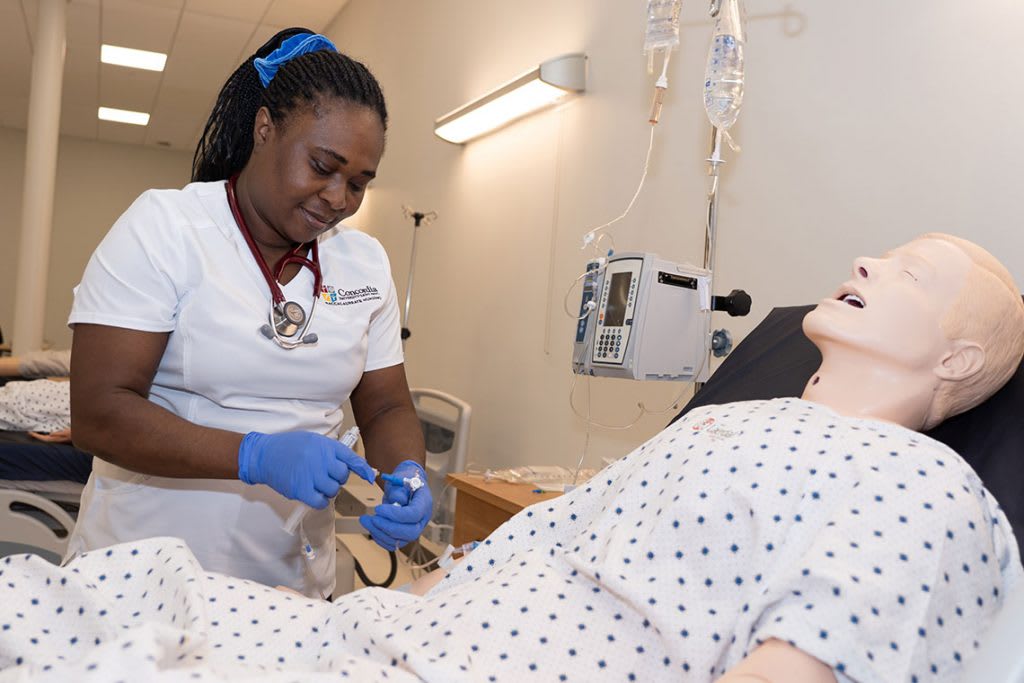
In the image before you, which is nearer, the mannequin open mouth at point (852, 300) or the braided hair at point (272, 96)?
the mannequin open mouth at point (852, 300)

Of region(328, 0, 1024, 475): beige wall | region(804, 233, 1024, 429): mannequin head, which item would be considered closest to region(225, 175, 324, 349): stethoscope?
region(804, 233, 1024, 429): mannequin head

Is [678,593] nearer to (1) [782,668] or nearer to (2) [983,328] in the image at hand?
(1) [782,668]

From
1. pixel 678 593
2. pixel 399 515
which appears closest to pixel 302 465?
pixel 399 515

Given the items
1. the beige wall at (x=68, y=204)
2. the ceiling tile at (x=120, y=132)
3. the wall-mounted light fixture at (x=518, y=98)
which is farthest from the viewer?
the beige wall at (x=68, y=204)

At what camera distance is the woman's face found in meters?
1.49

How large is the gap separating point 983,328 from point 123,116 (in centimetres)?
900

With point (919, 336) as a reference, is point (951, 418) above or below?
below

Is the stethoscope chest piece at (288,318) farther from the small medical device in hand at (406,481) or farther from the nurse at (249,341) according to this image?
the small medical device in hand at (406,481)

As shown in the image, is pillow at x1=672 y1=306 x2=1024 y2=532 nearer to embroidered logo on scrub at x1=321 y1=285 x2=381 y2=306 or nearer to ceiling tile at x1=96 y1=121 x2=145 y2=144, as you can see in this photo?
embroidered logo on scrub at x1=321 y1=285 x2=381 y2=306

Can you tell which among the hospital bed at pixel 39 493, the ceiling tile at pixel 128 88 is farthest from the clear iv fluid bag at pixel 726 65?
the ceiling tile at pixel 128 88

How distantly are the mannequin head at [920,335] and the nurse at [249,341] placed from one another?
0.67 m

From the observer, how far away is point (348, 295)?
5.36ft

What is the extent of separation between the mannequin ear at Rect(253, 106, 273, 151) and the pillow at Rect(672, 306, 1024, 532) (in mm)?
899

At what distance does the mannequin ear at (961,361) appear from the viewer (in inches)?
51.1
